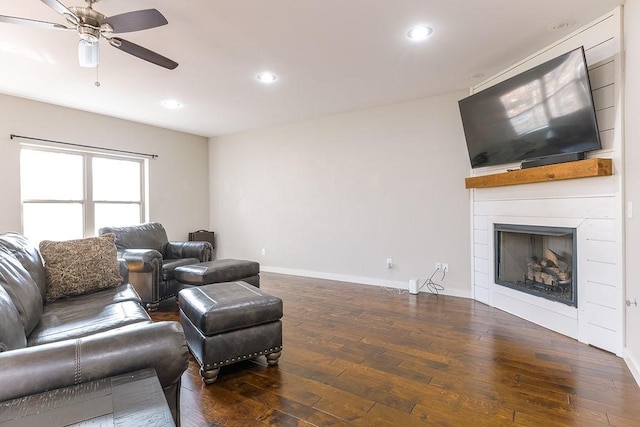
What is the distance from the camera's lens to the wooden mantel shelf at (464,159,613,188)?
2.41m

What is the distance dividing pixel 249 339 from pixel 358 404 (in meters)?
0.79

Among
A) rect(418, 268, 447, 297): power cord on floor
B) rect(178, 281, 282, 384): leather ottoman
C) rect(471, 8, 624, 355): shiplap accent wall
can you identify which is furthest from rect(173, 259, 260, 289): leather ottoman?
rect(471, 8, 624, 355): shiplap accent wall

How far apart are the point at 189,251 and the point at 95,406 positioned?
3368 millimetres

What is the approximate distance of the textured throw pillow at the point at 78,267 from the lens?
Answer: 2.31 meters

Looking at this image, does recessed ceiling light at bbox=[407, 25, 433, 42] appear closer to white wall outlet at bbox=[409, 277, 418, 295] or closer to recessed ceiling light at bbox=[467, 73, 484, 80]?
recessed ceiling light at bbox=[467, 73, 484, 80]

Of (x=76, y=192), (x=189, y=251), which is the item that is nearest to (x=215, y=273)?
(x=189, y=251)

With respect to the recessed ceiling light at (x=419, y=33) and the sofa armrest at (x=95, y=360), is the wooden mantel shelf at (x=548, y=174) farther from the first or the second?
the sofa armrest at (x=95, y=360)

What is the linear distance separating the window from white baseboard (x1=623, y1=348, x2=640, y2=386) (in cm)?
604

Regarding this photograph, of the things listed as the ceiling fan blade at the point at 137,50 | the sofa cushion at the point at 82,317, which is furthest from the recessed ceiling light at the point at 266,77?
the sofa cushion at the point at 82,317

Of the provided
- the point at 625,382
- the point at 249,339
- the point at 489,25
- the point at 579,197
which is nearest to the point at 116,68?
the point at 249,339

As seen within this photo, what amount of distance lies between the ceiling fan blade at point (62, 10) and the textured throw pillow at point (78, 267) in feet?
5.18

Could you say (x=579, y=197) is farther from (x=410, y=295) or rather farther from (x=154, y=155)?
(x=154, y=155)

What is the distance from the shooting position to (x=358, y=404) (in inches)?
70.0

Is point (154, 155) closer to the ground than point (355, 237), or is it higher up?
higher up
